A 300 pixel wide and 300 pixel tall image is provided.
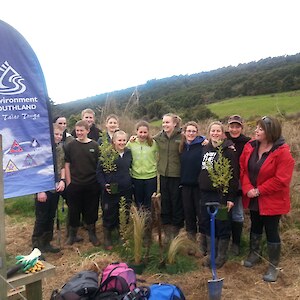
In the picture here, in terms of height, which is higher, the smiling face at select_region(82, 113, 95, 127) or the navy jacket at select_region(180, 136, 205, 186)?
the smiling face at select_region(82, 113, 95, 127)

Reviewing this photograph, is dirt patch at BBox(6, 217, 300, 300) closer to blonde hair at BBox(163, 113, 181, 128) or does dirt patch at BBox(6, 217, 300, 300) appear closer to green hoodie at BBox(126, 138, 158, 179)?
green hoodie at BBox(126, 138, 158, 179)

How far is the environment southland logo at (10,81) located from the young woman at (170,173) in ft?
8.15

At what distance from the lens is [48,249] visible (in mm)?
5707

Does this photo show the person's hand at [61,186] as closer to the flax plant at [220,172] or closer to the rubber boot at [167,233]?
the rubber boot at [167,233]

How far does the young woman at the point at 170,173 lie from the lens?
18.0ft

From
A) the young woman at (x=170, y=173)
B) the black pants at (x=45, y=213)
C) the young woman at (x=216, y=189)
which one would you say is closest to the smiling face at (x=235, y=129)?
the young woman at (x=216, y=189)

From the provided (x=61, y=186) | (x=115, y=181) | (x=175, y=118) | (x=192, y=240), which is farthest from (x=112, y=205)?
(x=175, y=118)

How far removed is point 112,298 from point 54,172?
1.30m

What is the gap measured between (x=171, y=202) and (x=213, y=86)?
112ft

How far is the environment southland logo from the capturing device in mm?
3293

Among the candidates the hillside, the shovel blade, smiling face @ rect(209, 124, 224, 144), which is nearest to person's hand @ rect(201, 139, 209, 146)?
smiling face @ rect(209, 124, 224, 144)

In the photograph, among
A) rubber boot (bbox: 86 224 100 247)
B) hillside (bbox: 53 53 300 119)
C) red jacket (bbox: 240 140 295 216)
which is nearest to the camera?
red jacket (bbox: 240 140 295 216)

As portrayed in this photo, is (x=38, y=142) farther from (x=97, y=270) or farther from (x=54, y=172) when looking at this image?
(x=97, y=270)

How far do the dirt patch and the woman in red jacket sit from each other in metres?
0.20
